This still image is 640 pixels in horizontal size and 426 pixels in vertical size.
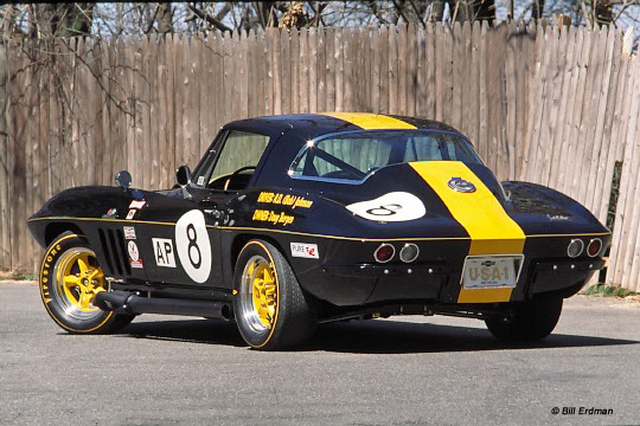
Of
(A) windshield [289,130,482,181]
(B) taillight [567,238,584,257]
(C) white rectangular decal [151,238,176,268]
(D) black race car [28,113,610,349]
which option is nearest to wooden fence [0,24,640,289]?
(D) black race car [28,113,610,349]

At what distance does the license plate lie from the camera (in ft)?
25.2

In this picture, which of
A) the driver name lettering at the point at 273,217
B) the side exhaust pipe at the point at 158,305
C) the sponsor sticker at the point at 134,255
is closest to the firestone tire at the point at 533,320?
the driver name lettering at the point at 273,217

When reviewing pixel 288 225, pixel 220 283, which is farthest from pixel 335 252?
pixel 220 283

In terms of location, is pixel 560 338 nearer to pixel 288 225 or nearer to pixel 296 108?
pixel 288 225

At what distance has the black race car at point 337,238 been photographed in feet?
24.7

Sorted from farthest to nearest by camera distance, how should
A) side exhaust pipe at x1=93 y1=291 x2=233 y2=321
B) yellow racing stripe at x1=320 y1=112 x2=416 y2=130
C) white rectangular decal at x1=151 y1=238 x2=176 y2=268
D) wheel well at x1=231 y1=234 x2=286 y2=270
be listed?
white rectangular decal at x1=151 y1=238 x2=176 y2=268
yellow racing stripe at x1=320 y1=112 x2=416 y2=130
side exhaust pipe at x1=93 y1=291 x2=233 y2=321
wheel well at x1=231 y1=234 x2=286 y2=270

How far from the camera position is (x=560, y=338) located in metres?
8.91

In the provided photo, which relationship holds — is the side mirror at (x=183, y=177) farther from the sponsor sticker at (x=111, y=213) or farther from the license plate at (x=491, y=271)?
the license plate at (x=491, y=271)

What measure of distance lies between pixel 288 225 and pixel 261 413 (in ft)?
6.51

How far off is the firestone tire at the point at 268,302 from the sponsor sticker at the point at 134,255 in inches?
47.6

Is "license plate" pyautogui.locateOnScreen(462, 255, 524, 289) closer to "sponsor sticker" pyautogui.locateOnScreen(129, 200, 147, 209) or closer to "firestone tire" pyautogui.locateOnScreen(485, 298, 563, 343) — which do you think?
"firestone tire" pyautogui.locateOnScreen(485, 298, 563, 343)

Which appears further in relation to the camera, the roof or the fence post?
the fence post

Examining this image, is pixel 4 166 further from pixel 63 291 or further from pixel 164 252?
pixel 164 252

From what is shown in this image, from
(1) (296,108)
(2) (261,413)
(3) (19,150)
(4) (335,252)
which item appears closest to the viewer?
(2) (261,413)
